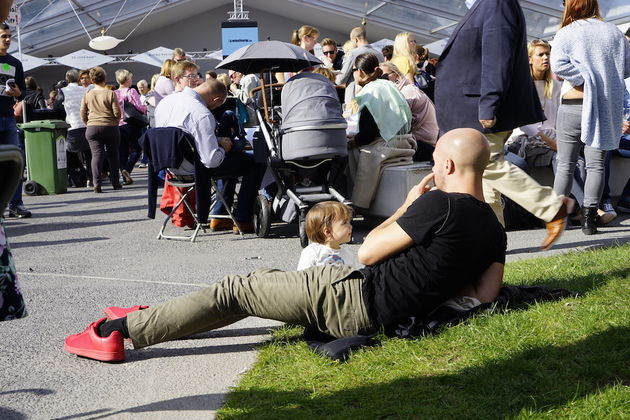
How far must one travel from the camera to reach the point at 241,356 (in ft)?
14.2

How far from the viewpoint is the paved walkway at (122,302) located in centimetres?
373

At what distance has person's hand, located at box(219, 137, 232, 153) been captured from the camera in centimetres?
848

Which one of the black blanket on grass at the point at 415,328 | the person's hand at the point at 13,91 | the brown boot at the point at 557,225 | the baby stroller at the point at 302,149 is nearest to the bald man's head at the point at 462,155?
the black blanket on grass at the point at 415,328

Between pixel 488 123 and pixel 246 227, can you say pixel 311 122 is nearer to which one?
pixel 246 227

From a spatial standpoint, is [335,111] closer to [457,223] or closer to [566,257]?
[566,257]

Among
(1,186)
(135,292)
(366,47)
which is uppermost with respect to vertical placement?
(366,47)

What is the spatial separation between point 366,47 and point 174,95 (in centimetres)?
347

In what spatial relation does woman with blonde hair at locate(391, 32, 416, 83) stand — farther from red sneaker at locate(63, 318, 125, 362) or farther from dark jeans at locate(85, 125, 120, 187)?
red sneaker at locate(63, 318, 125, 362)

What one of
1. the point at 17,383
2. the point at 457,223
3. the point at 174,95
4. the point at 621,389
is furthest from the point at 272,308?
the point at 174,95

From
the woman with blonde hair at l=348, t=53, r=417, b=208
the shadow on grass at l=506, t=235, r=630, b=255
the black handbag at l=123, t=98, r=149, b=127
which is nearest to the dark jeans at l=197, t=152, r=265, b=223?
the woman with blonde hair at l=348, t=53, r=417, b=208

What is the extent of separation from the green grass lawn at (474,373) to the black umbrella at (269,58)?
4.94 m

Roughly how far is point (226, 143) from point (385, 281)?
4686mm

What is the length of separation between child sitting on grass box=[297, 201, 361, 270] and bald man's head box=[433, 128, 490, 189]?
96cm

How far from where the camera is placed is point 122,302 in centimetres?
564
